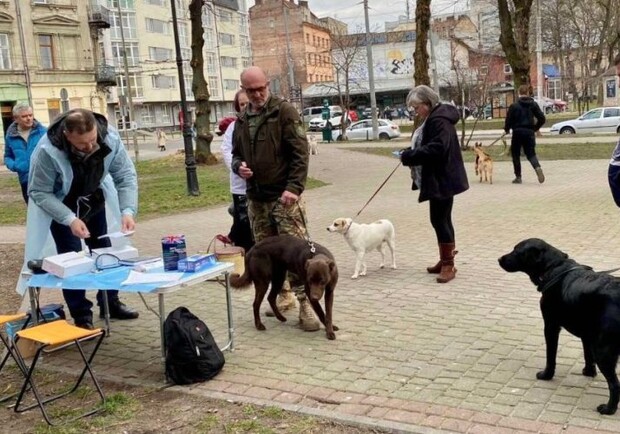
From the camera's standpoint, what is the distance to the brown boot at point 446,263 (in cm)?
686

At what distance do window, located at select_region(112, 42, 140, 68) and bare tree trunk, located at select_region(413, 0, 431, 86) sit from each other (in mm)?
50848

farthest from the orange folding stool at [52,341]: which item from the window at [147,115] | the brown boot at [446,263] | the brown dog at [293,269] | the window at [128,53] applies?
the window at [147,115]

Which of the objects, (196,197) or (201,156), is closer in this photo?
(196,197)

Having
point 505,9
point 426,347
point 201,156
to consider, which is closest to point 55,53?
point 201,156

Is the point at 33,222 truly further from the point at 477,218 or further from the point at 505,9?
the point at 505,9

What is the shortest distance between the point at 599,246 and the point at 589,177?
7.40 metres

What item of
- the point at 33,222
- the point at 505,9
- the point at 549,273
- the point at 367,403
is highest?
the point at 505,9

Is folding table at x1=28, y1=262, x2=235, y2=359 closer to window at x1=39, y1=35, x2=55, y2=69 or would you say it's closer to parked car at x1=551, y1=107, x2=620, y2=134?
parked car at x1=551, y1=107, x2=620, y2=134

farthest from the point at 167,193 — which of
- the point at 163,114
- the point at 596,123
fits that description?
the point at 163,114

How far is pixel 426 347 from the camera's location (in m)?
5.00

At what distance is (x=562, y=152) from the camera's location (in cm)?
2086

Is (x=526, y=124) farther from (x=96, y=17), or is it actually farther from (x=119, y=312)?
(x=96, y=17)

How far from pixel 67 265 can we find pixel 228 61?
264ft

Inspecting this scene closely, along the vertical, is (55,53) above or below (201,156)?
above
